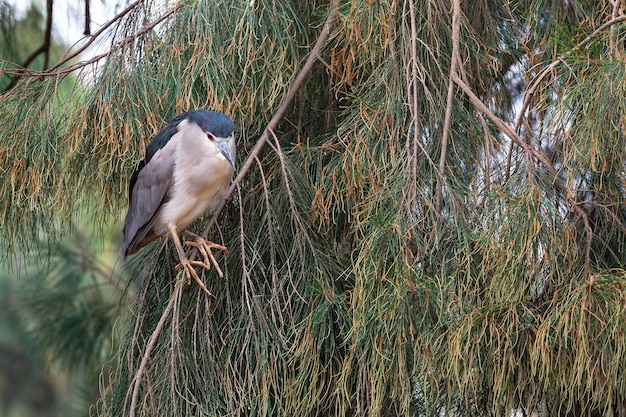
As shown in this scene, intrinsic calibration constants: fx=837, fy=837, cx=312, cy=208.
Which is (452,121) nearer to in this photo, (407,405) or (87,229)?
(407,405)

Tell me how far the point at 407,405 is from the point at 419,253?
264 mm

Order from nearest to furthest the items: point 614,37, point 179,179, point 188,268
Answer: point 614,37, point 188,268, point 179,179

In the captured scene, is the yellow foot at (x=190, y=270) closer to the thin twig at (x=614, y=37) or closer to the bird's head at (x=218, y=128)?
the bird's head at (x=218, y=128)

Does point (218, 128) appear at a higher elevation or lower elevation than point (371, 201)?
higher

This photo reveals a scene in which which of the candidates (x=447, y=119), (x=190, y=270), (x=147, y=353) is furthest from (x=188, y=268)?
(x=447, y=119)

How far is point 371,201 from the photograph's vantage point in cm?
151

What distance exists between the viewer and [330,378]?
4.96 feet

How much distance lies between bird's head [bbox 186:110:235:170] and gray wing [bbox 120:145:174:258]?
0.49ft

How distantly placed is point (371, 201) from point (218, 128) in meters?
0.39

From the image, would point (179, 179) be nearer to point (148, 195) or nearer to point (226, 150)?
point (148, 195)

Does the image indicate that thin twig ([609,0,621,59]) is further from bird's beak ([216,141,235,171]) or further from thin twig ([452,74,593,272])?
bird's beak ([216,141,235,171])

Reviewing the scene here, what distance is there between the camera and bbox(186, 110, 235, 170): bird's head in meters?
1.69

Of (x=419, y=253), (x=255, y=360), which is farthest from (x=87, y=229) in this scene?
(x=419, y=253)

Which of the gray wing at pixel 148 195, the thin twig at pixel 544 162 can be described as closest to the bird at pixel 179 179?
the gray wing at pixel 148 195
